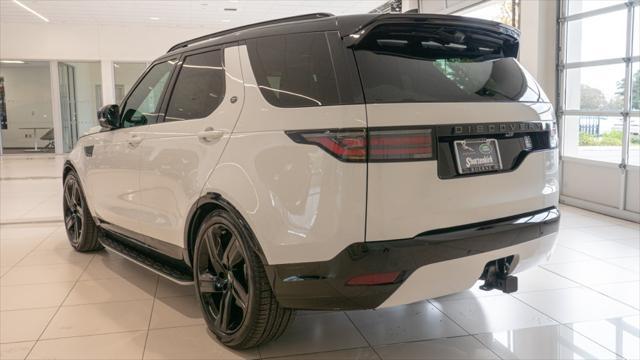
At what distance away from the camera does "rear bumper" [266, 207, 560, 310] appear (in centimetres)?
207

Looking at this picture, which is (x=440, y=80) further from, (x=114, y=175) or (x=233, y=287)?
(x=114, y=175)

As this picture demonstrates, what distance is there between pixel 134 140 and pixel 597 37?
5.50 meters

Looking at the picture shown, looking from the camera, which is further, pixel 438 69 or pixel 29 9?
pixel 29 9

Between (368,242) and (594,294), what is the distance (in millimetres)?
2116

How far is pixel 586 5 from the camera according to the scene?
21.4 feet

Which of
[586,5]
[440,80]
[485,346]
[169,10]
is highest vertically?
[169,10]

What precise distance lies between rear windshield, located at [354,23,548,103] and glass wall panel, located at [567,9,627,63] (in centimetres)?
429

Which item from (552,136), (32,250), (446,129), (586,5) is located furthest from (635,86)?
(32,250)

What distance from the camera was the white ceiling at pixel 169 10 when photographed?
12.1 m

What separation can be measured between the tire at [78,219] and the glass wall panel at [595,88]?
5.55 metres

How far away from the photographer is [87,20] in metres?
14.9

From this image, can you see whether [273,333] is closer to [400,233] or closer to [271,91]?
[400,233]

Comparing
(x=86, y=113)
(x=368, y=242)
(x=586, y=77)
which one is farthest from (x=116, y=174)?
(x=86, y=113)

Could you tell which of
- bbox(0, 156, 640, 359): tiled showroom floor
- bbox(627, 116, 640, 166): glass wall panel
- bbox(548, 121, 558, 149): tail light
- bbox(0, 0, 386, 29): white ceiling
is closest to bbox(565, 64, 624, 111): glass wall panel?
bbox(627, 116, 640, 166): glass wall panel
